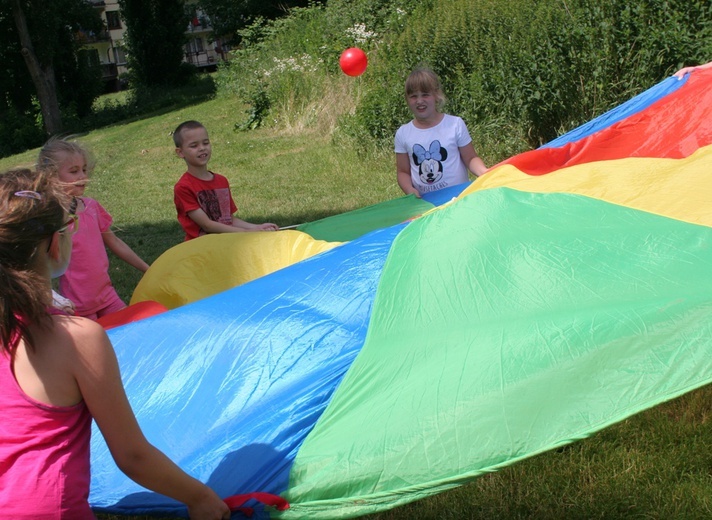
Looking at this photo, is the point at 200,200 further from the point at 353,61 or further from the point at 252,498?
the point at 353,61

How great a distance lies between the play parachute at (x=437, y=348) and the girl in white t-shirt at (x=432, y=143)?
4.50 feet

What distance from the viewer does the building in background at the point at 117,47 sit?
46625 mm

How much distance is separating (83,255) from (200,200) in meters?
0.85

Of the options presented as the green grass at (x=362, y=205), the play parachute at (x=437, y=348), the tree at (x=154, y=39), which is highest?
the tree at (x=154, y=39)

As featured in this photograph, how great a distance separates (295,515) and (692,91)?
3322 mm

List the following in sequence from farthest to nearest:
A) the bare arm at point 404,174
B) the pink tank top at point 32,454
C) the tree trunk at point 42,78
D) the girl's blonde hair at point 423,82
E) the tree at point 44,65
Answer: the tree at point 44,65 < the tree trunk at point 42,78 < the bare arm at point 404,174 < the girl's blonde hair at point 423,82 < the pink tank top at point 32,454

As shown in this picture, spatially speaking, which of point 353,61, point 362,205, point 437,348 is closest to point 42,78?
point 353,61

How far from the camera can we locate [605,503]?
2.66 metres

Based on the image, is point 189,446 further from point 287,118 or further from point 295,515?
point 287,118

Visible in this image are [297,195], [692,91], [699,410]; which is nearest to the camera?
[699,410]

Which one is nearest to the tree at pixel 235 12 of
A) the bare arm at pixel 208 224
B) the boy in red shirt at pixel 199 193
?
the boy in red shirt at pixel 199 193

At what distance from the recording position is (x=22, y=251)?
1.71m

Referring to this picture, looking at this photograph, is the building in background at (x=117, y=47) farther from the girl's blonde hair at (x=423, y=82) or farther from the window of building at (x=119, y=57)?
the girl's blonde hair at (x=423, y=82)

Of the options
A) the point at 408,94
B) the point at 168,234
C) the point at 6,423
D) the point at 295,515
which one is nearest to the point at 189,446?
the point at 295,515
